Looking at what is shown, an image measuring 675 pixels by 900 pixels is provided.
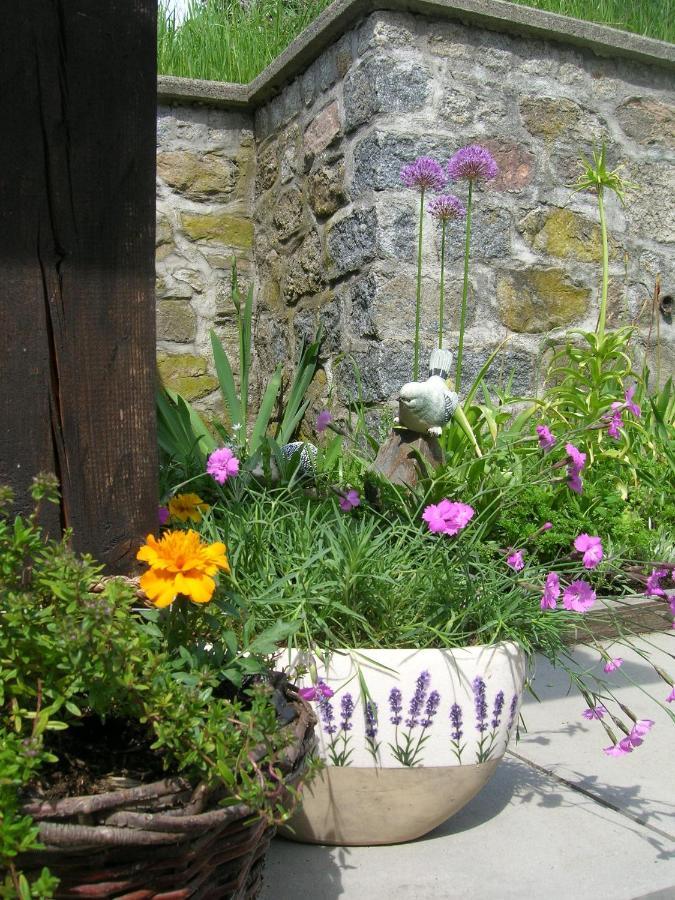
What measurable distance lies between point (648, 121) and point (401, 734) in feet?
11.7

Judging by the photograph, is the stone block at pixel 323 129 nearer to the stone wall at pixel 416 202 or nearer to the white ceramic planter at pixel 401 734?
the stone wall at pixel 416 202

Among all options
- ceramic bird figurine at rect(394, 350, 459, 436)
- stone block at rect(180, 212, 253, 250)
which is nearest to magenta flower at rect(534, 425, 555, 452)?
ceramic bird figurine at rect(394, 350, 459, 436)

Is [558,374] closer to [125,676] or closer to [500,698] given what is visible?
[500,698]

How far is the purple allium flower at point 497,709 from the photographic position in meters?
1.47

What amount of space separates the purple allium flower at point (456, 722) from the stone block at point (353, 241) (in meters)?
2.38

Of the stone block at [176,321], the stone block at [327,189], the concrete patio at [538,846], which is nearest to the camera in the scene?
the concrete patio at [538,846]

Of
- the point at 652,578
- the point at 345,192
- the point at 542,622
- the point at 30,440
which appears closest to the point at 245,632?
the point at 30,440

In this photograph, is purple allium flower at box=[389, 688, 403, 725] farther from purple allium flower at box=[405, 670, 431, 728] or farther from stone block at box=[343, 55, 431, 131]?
stone block at box=[343, 55, 431, 131]

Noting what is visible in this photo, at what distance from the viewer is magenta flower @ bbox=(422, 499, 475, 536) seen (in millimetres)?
1605

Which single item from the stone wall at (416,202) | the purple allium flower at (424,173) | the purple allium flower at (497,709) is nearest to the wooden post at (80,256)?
the purple allium flower at (497,709)

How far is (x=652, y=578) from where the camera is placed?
1558 millimetres

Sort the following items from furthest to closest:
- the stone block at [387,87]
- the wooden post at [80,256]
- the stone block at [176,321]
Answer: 1. the stone block at [176,321]
2. the stone block at [387,87]
3. the wooden post at [80,256]

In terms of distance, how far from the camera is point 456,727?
1.45m

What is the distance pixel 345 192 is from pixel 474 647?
2.63 metres
